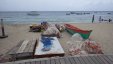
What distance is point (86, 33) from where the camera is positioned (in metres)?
10.3

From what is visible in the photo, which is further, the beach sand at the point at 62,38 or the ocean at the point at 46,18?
the ocean at the point at 46,18

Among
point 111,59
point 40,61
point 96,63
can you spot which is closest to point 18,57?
point 40,61

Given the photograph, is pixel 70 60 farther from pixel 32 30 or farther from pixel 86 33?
pixel 32 30

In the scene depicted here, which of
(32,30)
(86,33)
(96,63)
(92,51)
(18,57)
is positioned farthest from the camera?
(32,30)

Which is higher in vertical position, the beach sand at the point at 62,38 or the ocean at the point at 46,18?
the ocean at the point at 46,18

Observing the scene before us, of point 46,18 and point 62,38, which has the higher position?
point 46,18

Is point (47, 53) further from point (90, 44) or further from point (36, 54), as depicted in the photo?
point (90, 44)

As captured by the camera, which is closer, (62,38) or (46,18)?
(62,38)

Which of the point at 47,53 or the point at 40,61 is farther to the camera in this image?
the point at 47,53

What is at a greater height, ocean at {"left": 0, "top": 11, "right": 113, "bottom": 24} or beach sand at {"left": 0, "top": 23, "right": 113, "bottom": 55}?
ocean at {"left": 0, "top": 11, "right": 113, "bottom": 24}

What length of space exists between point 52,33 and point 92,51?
4.89 m

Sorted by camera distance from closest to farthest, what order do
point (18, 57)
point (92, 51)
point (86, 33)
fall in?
point (18, 57) < point (92, 51) < point (86, 33)

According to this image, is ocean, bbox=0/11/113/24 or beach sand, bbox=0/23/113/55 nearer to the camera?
beach sand, bbox=0/23/113/55

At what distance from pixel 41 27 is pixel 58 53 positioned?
29.3 ft
